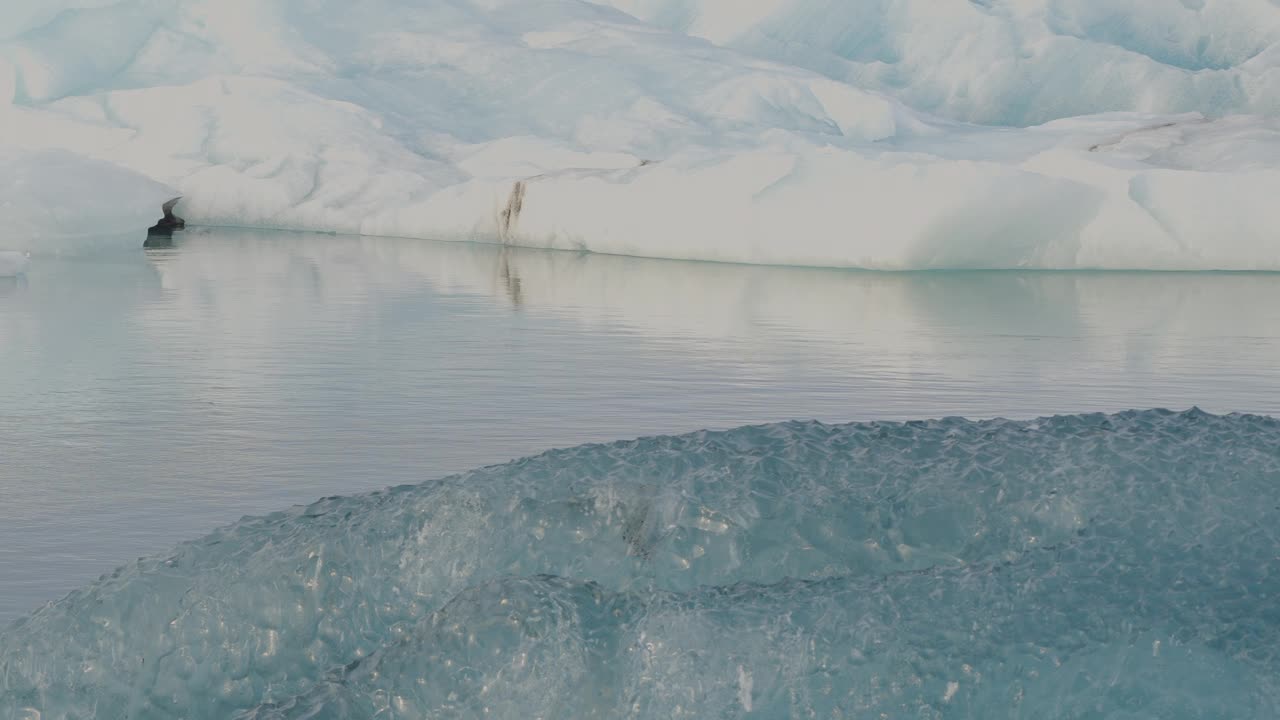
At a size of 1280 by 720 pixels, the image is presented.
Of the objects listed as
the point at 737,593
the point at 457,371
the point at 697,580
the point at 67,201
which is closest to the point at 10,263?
the point at 67,201

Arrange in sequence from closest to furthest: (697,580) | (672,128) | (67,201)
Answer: (697,580), (67,201), (672,128)

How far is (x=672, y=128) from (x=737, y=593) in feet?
76.4

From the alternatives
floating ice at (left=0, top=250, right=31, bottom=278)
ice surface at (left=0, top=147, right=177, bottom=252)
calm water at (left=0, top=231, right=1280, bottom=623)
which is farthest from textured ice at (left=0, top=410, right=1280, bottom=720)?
ice surface at (left=0, top=147, right=177, bottom=252)

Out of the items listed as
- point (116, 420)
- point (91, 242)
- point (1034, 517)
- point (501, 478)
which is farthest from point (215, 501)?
point (91, 242)

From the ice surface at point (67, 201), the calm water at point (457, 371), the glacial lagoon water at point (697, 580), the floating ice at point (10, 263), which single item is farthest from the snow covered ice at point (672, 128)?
the glacial lagoon water at point (697, 580)

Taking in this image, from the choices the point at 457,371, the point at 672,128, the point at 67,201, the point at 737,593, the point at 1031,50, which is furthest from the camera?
the point at 1031,50

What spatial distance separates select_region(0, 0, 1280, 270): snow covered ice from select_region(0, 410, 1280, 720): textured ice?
1076 centimetres

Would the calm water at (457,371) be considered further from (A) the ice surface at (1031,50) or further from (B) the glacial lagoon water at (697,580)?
(A) the ice surface at (1031,50)

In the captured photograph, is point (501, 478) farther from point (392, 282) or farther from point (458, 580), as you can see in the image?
point (392, 282)

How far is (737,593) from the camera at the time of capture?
1.94 metres

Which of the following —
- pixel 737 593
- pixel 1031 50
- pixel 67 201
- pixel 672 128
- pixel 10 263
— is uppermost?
pixel 1031 50

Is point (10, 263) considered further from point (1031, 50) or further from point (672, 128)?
point (1031, 50)

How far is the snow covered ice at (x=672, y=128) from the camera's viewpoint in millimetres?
13312

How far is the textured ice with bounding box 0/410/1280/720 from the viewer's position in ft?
5.84
